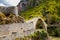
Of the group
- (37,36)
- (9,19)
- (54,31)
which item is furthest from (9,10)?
(54,31)

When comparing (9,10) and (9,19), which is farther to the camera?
(9,10)

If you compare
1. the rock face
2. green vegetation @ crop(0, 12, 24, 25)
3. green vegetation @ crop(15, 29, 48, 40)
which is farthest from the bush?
the rock face

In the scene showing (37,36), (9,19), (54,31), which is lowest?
(54,31)

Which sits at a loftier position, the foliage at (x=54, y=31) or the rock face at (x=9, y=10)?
the rock face at (x=9, y=10)

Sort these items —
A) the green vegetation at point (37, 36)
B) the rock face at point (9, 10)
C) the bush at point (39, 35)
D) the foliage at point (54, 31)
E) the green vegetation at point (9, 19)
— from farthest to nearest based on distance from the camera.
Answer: the foliage at point (54, 31) → the rock face at point (9, 10) → the bush at point (39, 35) → the green vegetation at point (37, 36) → the green vegetation at point (9, 19)

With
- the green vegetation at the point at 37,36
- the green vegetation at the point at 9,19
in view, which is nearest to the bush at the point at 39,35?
the green vegetation at the point at 37,36

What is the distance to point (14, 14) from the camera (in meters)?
14.2

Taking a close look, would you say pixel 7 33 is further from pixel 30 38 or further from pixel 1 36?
pixel 30 38

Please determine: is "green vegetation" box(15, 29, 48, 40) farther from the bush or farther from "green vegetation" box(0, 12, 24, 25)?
"green vegetation" box(0, 12, 24, 25)

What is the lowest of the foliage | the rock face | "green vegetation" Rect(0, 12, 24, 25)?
the foliage

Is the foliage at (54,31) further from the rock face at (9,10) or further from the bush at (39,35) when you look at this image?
the rock face at (9,10)

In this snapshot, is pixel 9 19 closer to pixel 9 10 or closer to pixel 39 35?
pixel 9 10

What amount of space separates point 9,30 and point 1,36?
0.73 metres

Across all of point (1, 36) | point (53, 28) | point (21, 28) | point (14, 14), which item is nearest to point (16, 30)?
point (21, 28)
